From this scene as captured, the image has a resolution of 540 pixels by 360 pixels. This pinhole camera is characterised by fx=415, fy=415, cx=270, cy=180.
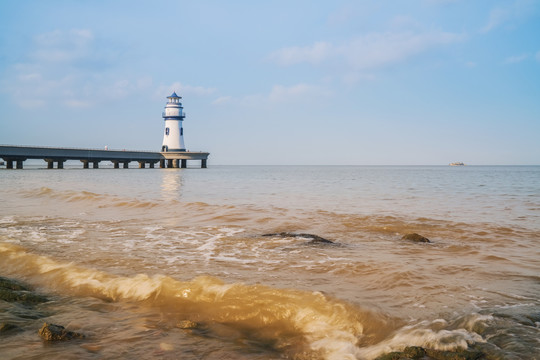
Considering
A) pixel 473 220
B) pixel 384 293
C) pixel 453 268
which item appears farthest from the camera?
pixel 473 220

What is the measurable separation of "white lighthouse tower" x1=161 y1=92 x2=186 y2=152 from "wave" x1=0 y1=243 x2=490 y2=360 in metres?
61.9

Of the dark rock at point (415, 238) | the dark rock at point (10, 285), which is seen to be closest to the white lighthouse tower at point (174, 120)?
the dark rock at point (415, 238)

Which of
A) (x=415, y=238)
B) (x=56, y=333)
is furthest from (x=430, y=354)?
(x=415, y=238)

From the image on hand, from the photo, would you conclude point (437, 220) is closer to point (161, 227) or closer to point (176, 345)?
point (161, 227)

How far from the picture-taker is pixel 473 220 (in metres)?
10.7

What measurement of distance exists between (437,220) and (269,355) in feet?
29.4

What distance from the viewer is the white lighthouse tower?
6512cm

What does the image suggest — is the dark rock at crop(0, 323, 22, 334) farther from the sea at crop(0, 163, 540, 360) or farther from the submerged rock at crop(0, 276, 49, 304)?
the submerged rock at crop(0, 276, 49, 304)

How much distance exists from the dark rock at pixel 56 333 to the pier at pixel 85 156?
2254 inches

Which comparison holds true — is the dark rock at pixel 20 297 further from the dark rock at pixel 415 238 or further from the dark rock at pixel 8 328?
the dark rock at pixel 415 238

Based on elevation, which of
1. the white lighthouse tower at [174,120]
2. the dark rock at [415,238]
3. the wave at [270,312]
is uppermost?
the white lighthouse tower at [174,120]

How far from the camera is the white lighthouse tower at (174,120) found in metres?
65.1

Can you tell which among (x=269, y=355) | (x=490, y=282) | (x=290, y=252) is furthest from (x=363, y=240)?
(x=269, y=355)

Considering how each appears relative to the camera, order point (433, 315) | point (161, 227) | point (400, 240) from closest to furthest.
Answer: point (433, 315) → point (400, 240) → point (161, 227)
